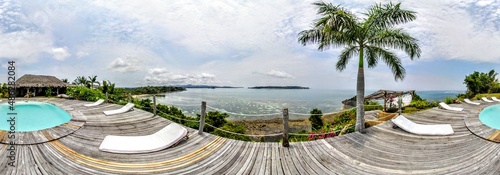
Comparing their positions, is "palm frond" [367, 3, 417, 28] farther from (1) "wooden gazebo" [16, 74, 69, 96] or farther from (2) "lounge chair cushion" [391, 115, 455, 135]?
(1) "wooden gazebo" [16, 74, 69, 96]

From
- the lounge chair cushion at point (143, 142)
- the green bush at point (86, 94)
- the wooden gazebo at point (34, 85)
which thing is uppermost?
the wooden gazebo at point (34, 85)

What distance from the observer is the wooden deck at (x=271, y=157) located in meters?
4.28

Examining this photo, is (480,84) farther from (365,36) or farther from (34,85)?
(34,85)

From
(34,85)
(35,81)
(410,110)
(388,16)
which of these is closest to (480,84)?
(410,110)

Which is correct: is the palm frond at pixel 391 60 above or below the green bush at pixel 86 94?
above

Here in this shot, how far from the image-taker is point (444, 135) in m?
6.92

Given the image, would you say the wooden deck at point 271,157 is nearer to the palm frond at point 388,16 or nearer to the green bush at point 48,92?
the palm frond at point 388,16

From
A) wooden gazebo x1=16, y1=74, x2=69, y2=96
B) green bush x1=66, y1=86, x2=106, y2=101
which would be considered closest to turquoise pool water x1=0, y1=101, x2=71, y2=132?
green bush x1=66, y1=86, x2=106, y2=101

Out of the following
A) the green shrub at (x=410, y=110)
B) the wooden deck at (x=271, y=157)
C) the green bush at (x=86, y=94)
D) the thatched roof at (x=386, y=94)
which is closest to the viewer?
the wooden deck at (x=271, y=157)

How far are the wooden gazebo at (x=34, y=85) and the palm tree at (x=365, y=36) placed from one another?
24355 mm

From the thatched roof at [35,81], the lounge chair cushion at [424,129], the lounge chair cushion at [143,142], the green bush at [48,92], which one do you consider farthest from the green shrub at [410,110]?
the thatched roof at [35,81]

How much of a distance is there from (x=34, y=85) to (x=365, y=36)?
2651 cm

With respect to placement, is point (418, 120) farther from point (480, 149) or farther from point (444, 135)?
point (480, 149)

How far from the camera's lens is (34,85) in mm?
20422
